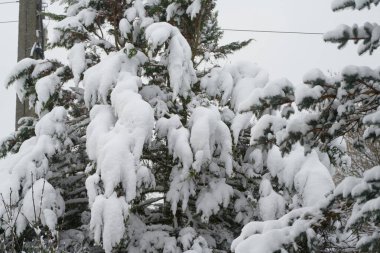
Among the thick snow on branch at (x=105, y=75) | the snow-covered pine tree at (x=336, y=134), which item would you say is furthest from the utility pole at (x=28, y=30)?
the snow-covered pine tree at (x=336, y=134)

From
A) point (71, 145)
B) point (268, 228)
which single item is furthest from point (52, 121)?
point (268, 228)

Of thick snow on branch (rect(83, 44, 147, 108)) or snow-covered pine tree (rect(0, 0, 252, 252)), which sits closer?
snow-covered pine tree (rect(0, 0, 252, 252))

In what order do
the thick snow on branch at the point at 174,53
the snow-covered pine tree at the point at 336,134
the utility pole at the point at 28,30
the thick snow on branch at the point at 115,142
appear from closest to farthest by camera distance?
1. the snow-covered pine tree at the point at 336,134
2. the thick snow on branch at the point at 115,142
3. the thick snow on branch at the point at 174,53
4. the utility pole at the point at 28,30

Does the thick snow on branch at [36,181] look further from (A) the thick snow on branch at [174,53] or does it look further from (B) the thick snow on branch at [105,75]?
(A) the thick snow on branch at [174,53]

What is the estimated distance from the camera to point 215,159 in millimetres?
4684

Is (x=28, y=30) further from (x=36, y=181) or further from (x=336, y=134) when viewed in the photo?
(x=336, y=134)

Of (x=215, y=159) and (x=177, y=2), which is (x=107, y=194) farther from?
(x=177, y=2)

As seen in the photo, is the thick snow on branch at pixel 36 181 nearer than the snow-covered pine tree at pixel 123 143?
No

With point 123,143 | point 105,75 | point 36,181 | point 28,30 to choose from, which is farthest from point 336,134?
point 28,30

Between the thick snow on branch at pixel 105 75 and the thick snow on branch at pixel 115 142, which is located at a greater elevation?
the thick snow on branch at pixel 105 75

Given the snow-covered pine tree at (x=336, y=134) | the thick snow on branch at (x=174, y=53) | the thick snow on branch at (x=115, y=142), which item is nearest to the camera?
the snow-covered pine tree at (x=336, y=134)

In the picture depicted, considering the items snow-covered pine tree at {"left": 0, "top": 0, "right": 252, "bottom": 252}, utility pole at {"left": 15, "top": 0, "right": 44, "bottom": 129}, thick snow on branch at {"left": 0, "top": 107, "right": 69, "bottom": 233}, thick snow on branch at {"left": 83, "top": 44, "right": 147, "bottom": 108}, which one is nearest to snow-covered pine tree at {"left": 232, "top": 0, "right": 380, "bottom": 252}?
A: snow-covered pine tree at {"left": 0, "top": 0, "right": 252, "bottom": 252}

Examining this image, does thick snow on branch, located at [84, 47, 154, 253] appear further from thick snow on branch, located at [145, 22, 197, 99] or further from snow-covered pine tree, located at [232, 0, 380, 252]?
snow-covered pine tree, located at [232, 0, 380, 252]

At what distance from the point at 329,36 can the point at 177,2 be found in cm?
Result: 313
